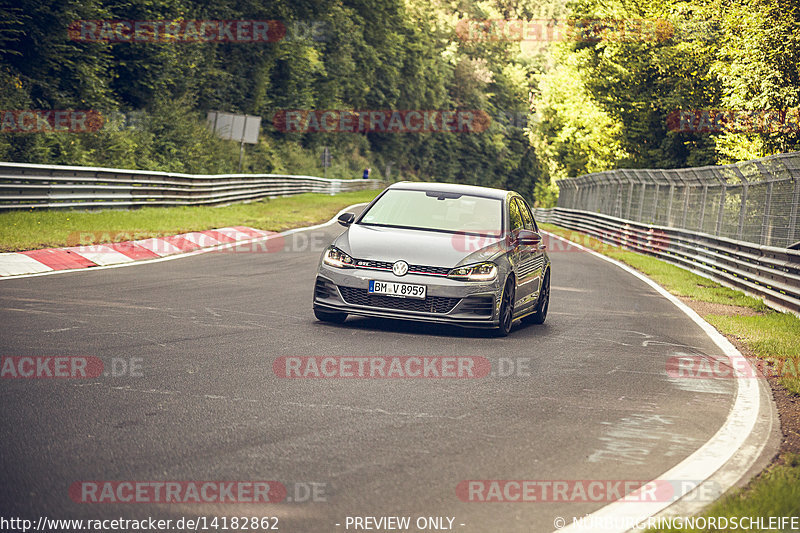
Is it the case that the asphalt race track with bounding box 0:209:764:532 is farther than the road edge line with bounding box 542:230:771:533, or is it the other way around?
the asphalt race track with bounding box 0:209:764:532

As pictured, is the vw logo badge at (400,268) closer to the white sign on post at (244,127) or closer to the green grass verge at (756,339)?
the green grass verge at (756,339)

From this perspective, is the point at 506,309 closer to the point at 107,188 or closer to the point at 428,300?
the point at 428,300

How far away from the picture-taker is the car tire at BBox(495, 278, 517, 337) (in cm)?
1024

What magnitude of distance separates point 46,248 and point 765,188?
1183 cm

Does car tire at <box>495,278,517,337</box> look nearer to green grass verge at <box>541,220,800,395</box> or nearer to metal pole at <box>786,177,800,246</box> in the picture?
green grass verge at <box>541,220,800,395</box>

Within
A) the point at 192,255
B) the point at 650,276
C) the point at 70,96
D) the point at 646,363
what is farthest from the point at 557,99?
the point at 646,363

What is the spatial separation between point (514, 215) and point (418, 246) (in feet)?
6.57

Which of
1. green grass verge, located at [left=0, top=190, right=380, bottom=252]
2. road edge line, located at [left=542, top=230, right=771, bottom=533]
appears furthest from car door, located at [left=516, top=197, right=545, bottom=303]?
green grass verge, located at [left=0, top=190, right=380, bottom=252]

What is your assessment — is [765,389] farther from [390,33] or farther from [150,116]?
[390,33]

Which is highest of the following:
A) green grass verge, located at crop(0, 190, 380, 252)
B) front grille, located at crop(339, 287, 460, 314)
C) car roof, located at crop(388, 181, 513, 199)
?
car roof, located at crop(388, 181, 513, 199)

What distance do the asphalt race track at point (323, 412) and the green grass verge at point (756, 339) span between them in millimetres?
534

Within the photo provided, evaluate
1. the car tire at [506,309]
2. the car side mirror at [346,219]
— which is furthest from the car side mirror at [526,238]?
the car side mirror at [346,219]

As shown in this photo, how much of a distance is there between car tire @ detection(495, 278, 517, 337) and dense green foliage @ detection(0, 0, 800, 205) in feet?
57.9

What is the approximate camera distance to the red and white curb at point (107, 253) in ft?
44.7
